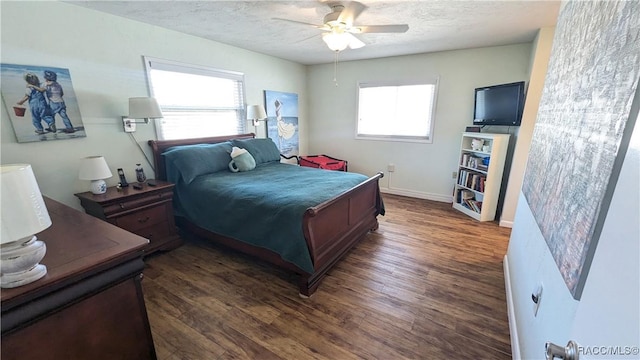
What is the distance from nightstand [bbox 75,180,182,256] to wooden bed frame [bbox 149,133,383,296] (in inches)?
9.9

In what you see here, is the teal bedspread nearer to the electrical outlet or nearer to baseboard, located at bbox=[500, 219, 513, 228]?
the electrical outlet

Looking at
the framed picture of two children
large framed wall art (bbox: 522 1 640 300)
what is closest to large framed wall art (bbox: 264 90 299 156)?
the framed picture of two children

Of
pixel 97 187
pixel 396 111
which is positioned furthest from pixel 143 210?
pixel 396 111

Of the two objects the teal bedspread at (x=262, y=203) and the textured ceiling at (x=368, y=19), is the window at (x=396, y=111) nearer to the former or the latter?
the textured ceiling at (x=368, y=19)

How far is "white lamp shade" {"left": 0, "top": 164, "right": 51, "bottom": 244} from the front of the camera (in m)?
0.79

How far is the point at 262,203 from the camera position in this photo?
2.27 metres

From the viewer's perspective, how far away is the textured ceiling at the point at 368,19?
229cm

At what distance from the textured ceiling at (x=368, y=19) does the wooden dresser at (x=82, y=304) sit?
2.16 meters

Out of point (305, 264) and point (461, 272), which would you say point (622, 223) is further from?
point (461, 272)

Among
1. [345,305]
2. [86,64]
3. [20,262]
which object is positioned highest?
[86,64]

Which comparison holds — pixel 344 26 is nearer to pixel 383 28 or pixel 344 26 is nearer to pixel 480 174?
pixel 383 28

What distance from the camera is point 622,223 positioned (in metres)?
0.49

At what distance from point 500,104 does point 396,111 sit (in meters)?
1.58

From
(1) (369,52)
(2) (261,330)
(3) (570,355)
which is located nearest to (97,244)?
(2) (261,330)
